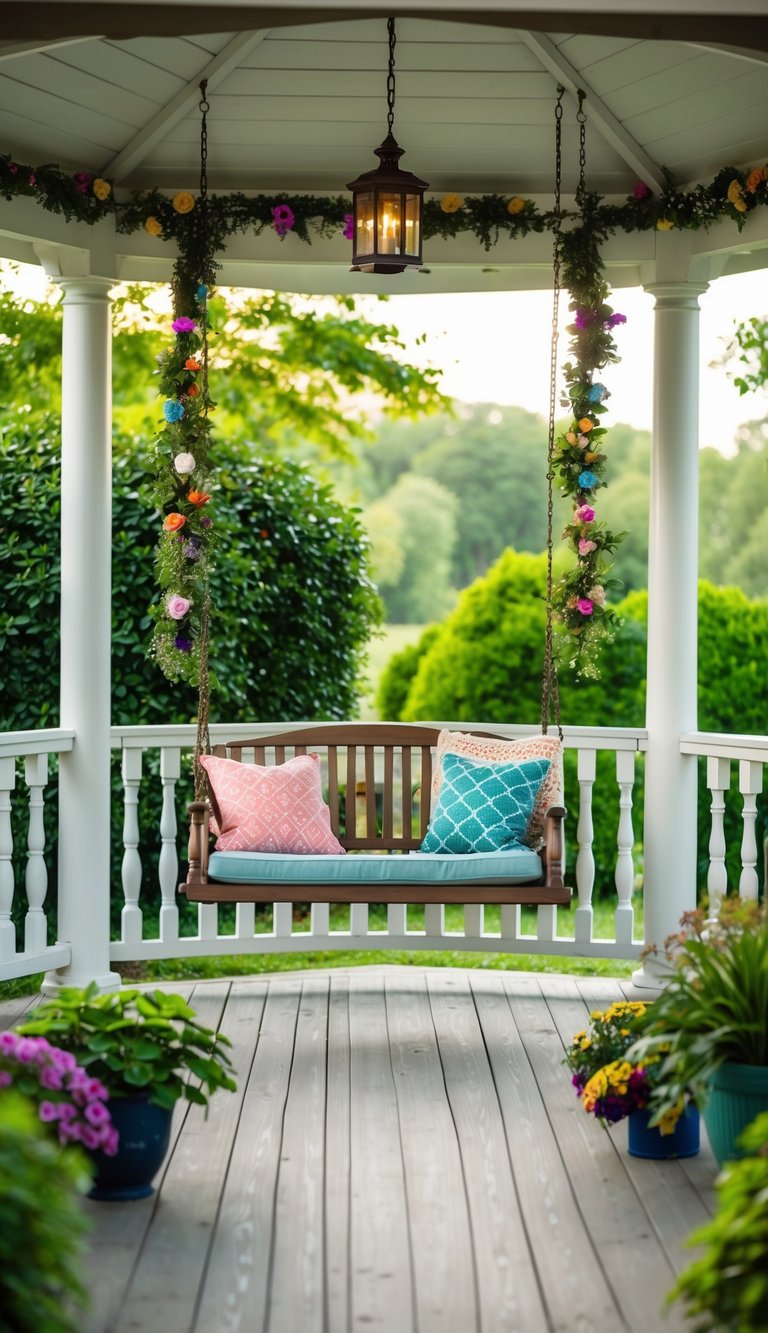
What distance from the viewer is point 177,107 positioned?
4516mm

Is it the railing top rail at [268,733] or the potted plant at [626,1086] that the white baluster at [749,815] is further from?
the potted plant at [626,1086]

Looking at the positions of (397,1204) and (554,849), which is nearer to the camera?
(397,1204)

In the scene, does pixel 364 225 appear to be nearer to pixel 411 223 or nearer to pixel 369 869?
pixel 411 223

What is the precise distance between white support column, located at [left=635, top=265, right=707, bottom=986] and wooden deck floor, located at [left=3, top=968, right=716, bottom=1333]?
71 centimetres

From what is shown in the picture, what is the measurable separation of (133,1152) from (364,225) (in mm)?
2592

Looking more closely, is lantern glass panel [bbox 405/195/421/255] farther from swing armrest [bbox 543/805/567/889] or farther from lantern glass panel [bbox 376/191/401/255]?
swing armrest [bbox 543/805/567/889]

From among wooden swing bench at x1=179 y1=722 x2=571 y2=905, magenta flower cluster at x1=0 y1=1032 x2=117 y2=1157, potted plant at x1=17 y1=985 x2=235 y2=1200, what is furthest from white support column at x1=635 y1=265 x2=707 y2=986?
magenta flower cluster at x1=0 y1=1032 x2=117 y2=1157

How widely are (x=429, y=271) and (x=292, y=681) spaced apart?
7.09ft

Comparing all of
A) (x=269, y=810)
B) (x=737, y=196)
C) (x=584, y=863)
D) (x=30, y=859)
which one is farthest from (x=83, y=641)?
(x=737, y=196)

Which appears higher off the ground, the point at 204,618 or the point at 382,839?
the point at 204,618

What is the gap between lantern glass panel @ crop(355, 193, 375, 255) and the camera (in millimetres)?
4199

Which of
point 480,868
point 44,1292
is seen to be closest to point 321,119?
point 480,868

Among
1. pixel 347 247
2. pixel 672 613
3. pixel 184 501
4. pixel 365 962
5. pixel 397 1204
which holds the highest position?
pixel 347 247

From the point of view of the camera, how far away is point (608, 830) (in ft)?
24.1
